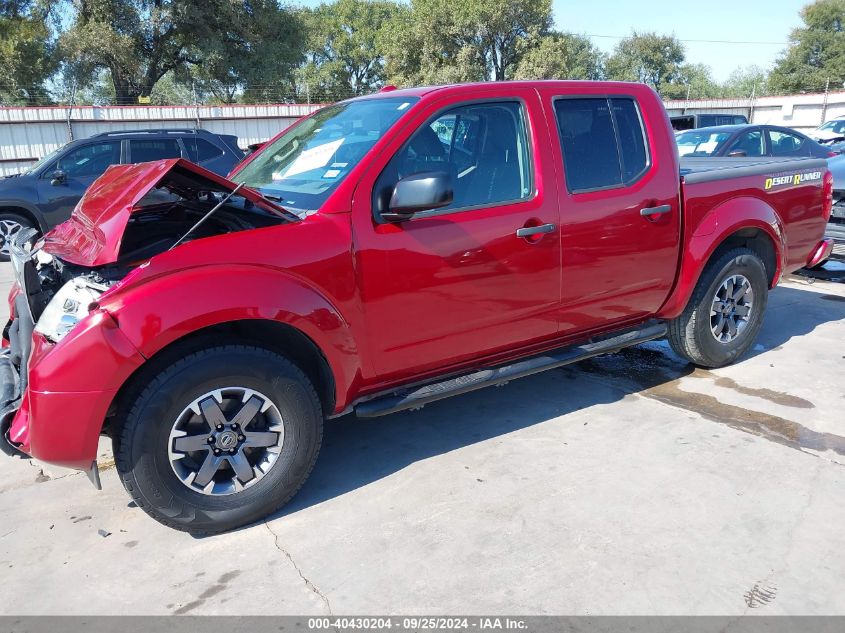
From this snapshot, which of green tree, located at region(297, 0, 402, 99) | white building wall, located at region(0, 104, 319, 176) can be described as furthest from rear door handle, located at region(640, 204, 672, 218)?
green tree, located at region(297, 0, 402, 99)

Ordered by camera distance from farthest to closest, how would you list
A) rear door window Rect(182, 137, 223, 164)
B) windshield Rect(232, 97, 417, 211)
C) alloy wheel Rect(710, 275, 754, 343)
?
rear door window Rect(182, 137, 223, 164), alloy wheel Rect(710, 275, 754, 343), windshield Rect(232, 97, 417, 211)

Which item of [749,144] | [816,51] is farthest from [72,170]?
[816,51]

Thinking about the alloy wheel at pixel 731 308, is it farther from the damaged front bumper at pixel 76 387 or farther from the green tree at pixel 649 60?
the green tree at pixel 649 60

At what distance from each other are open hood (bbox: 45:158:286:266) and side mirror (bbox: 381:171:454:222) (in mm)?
574

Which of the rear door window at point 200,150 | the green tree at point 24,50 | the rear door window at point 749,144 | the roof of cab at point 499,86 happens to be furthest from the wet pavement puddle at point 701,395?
the green tree at point 24,50

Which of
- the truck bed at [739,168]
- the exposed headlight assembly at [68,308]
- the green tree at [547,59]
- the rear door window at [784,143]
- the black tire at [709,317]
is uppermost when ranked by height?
the green tree at [547,59]

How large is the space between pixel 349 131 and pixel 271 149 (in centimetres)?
85

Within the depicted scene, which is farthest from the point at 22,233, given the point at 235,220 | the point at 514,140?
the point at 514,140

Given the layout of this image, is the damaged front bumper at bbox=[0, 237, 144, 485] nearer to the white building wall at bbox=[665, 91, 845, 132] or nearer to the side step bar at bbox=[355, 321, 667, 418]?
the side step bar at bbox=[355, 321, 667, 418]

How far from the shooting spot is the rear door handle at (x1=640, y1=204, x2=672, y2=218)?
156 inches

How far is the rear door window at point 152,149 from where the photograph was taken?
9.98 meters

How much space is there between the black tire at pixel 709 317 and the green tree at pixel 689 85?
46981 mm
